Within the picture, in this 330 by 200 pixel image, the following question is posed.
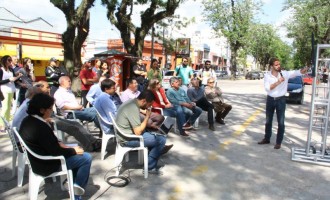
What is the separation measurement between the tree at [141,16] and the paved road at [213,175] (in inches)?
425

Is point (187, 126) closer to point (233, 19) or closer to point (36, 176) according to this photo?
point (36, 176)

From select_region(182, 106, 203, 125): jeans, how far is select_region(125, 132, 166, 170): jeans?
260 centimetres

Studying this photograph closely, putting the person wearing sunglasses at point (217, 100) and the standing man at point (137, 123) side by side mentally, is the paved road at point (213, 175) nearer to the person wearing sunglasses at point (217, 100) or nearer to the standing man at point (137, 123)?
the standing man at point (137, 123)

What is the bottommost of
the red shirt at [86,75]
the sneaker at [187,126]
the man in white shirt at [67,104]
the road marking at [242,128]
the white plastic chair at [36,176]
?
the road marking at [242,128]

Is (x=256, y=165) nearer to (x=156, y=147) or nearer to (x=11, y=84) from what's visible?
(x=156, y=147)

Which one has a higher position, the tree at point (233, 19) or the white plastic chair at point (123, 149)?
the tree at point (233, 19)

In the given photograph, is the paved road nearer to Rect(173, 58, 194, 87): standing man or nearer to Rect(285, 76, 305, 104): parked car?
Rect(173, 58, 194, 87): standing man

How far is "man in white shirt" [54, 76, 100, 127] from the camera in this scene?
5.76 metres

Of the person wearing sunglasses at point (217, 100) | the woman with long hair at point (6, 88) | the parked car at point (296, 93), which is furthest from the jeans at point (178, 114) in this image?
the parked car at point (296, 93)

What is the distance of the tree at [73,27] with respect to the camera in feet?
42.0

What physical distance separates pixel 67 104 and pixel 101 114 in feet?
3.39

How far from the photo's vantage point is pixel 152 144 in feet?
14.5

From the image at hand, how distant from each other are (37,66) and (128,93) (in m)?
24.5

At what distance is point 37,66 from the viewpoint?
28391 millimetres
